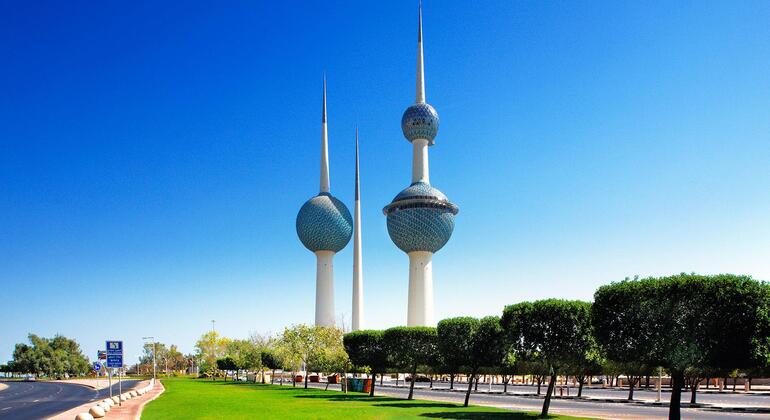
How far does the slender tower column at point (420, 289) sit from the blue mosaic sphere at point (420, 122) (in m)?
33.3

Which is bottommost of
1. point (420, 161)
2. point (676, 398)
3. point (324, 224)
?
point (676, 398)

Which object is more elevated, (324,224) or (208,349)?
(324,224)

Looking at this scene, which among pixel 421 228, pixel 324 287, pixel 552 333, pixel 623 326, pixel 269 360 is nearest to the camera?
pixel 623 326

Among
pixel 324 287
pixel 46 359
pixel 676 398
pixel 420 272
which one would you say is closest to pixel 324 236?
pixel 324 287

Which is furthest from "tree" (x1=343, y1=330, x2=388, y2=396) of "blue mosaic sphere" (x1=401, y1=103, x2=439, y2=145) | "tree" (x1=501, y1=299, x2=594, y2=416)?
"blue mosaic sphere" (x1=401, y1=103, x2=439, y2=145)

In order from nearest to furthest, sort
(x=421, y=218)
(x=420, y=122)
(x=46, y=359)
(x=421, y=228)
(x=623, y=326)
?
(x=623, y=326)
(x=46, y=359)
(x=421, y=218)
(x=421, y=228)
(x=420, y=122)

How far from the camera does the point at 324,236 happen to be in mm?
190000

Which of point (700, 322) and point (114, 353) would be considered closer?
point (700, 322)

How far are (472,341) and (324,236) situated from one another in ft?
460

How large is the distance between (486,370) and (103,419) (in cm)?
7375

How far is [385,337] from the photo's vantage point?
64.2 meters

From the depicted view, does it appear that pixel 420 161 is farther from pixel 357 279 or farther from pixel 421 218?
pixel 357 279

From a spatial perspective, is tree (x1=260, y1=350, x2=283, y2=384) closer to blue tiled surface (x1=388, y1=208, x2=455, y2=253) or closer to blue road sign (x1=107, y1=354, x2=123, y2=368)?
blue road sign (x1=107, y1=354, x2=123, y2=368)

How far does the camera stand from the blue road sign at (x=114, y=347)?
40344 mm
